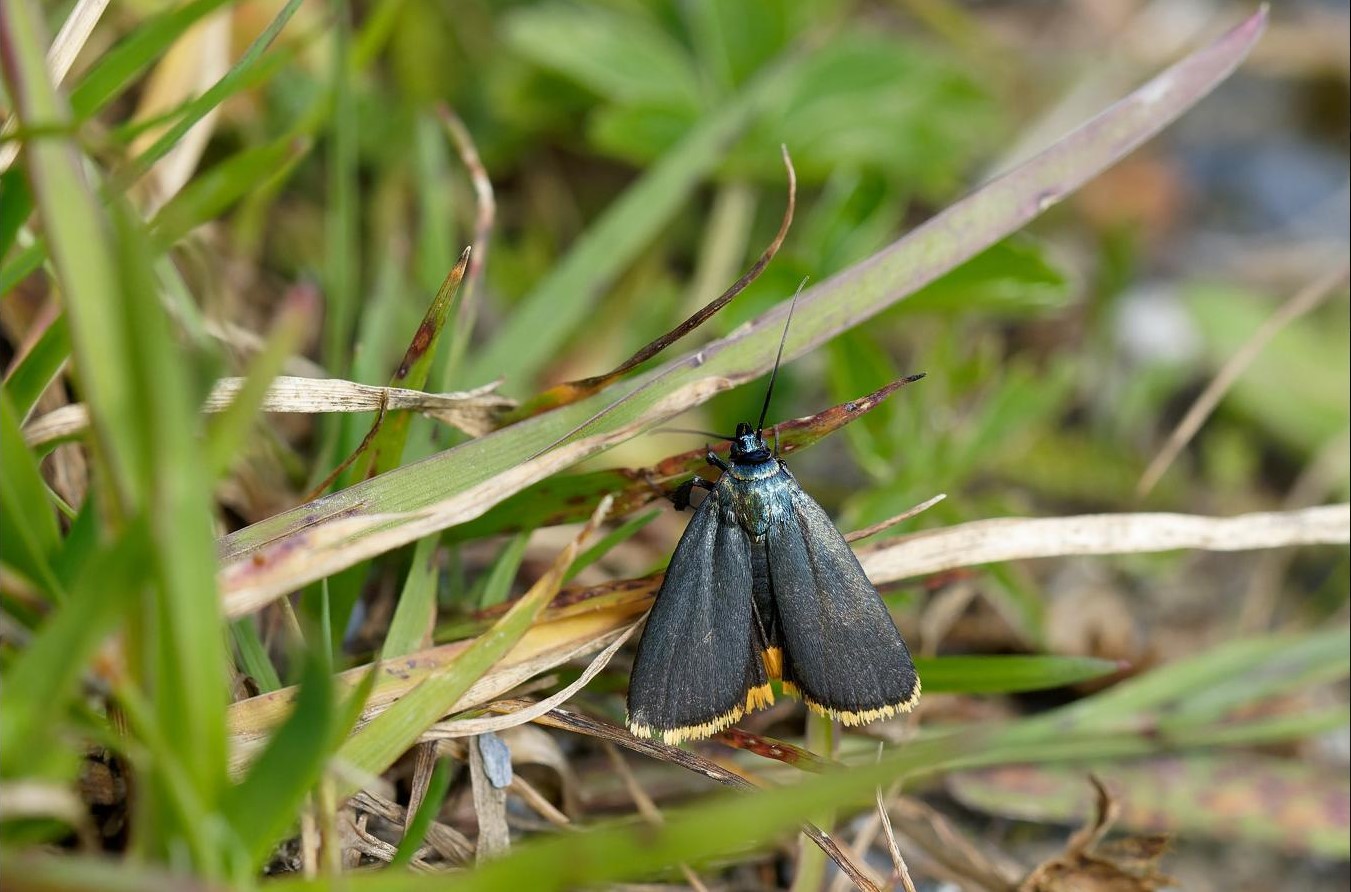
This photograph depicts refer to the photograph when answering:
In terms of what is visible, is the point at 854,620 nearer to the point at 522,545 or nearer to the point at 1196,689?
the point at 522,545

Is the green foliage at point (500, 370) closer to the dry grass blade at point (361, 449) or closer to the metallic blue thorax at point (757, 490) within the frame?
the dry grass blade at point (361, 449)

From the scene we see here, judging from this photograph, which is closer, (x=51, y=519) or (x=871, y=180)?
(x=51, y=519)

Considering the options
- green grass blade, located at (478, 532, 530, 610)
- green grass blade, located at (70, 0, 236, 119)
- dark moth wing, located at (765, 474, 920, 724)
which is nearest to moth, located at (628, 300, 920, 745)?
dark moth wing, located at (765, 474, 920, 724)

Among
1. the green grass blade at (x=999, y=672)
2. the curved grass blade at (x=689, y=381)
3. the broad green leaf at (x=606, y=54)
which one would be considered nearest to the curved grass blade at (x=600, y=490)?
the curved grass blade at (x=689, y=381)

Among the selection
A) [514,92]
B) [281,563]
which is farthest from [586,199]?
[281,563]

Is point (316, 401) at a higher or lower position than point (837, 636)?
higher

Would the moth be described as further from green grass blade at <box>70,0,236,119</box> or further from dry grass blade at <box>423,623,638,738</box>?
green grass blade at <box>70,0,236,119</box>

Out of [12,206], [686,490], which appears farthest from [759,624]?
[12,206]

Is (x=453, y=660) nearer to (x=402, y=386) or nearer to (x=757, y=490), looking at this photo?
(x=402, y=386)
